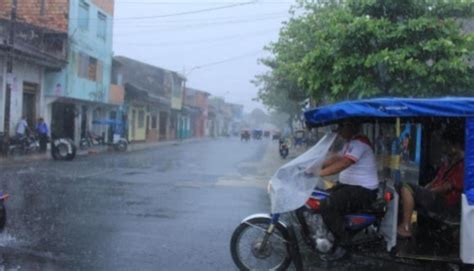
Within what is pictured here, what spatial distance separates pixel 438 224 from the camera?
6570mm

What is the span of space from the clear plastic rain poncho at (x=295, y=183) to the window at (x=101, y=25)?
3121cm

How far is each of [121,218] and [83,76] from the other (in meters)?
24.5

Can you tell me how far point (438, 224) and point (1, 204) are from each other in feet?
16.3

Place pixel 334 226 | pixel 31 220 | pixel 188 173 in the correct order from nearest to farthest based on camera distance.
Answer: pixel 334 226 → pixel 31 220 → pixel 188 173

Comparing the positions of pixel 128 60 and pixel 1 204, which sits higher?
pixel 128 60

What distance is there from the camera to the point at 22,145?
24172mm

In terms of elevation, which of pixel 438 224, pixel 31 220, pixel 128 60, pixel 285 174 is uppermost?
pixel 128 60

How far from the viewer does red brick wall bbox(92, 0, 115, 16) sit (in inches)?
1399

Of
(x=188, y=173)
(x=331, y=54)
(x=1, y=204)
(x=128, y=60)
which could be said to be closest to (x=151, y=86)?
(x=128, y=60)

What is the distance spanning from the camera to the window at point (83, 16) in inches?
1277

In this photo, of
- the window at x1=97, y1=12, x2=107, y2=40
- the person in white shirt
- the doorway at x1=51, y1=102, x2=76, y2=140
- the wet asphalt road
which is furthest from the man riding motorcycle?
the window at x1=97, y1=12, x2=107, y2=40

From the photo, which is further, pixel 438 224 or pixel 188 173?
pixel 188 173

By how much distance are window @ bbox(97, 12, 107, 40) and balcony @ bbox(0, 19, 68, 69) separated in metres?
5.84

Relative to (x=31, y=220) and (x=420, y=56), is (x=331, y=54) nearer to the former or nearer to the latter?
(x=420, y=56)
